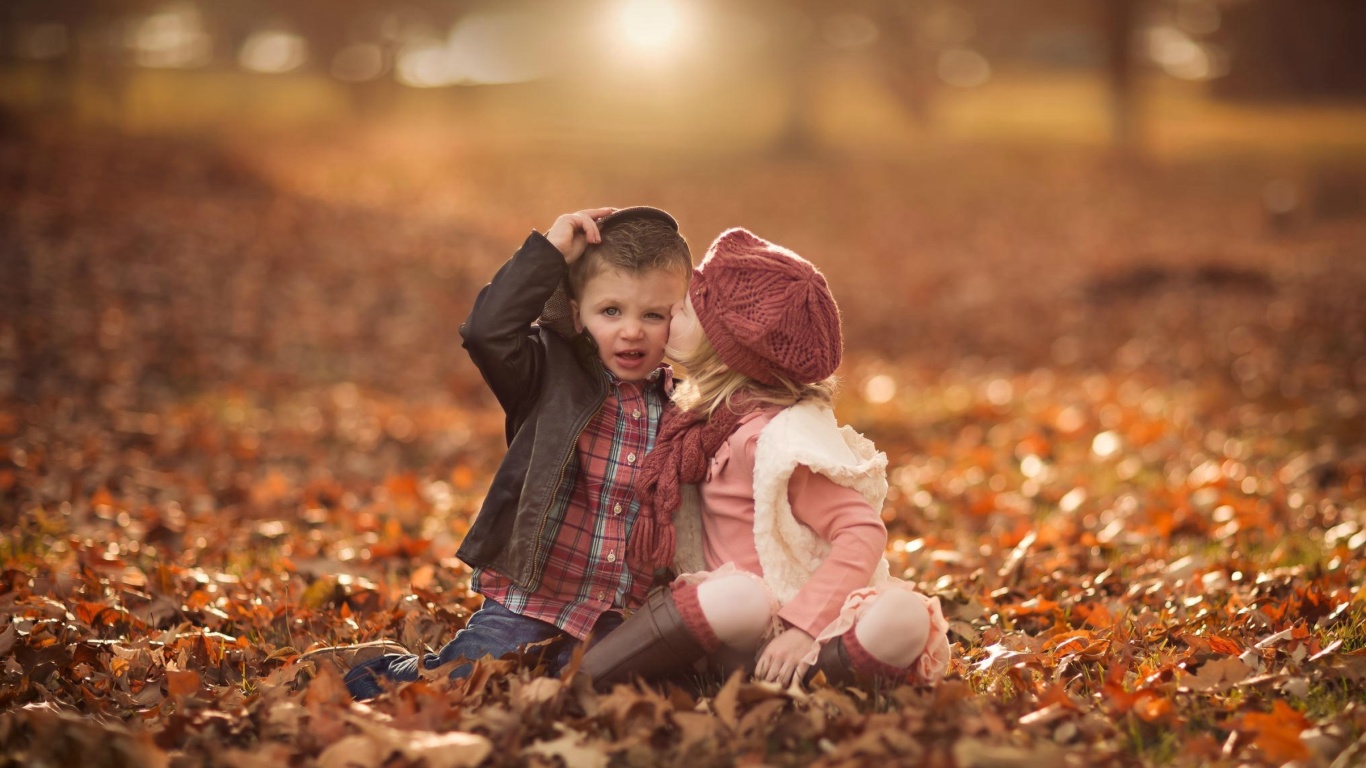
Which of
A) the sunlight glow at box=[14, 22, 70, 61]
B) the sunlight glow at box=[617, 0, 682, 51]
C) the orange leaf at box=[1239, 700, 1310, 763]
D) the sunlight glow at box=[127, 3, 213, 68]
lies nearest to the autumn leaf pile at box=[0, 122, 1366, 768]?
the orange leaf at box=[1239, 700, 1310, 763]

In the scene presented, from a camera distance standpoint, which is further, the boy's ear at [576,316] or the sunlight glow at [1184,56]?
the sunlight glow at [1184,56]

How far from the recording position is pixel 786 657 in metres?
2.91

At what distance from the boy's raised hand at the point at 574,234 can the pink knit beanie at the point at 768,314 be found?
37 cm

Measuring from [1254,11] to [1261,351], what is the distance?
25901mm

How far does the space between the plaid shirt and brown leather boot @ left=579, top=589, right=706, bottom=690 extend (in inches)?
9.4

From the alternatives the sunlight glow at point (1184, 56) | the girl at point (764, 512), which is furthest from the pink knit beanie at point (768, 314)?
the sunlight glow at point (1184, 56)

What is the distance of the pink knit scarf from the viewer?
10.2 feet

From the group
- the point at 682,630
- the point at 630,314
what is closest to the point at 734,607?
the point at 682,630

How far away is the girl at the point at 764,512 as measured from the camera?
2.89m

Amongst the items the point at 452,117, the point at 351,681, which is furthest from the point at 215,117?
the point at 351,681

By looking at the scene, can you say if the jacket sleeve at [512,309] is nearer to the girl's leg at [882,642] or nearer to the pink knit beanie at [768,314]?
the pink knit beanie at [768,314]

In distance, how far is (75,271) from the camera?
11234mm

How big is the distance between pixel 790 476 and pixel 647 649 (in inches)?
23.0

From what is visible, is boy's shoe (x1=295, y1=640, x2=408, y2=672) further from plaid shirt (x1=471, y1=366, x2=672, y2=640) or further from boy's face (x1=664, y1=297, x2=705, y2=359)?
boy's face (x1=664, y1=297, x2=705, y2=359)
